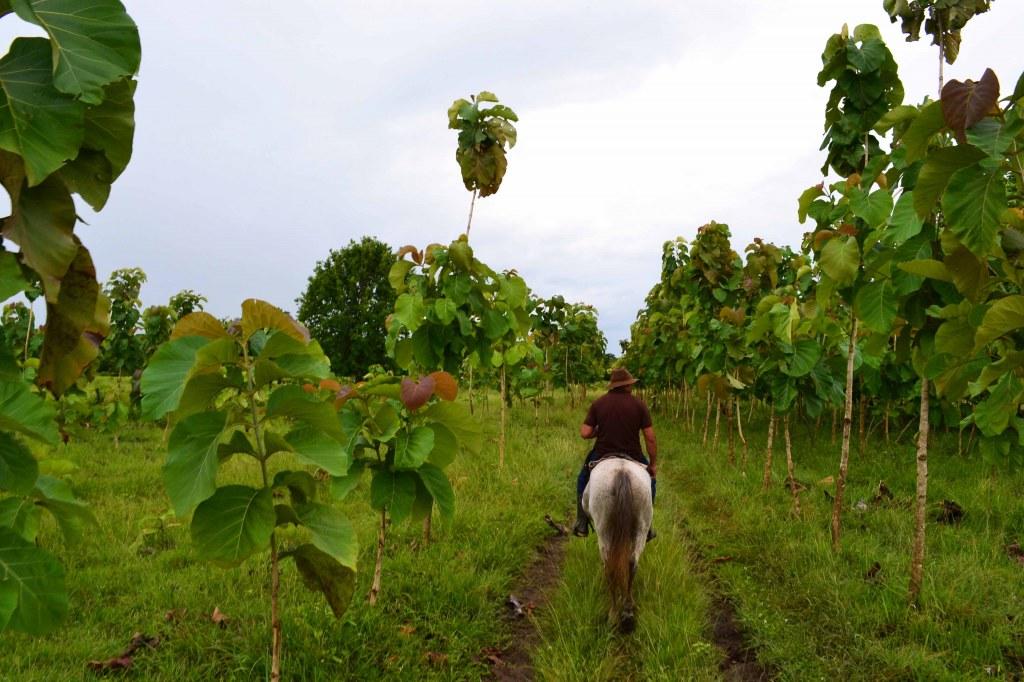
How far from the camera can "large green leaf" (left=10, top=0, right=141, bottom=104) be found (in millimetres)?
906

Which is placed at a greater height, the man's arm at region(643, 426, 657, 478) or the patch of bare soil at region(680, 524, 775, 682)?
the man's arm at region(643, 426, 657, 478)

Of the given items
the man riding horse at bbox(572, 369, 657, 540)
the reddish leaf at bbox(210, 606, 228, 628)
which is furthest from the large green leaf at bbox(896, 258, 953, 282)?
the reddish leaf at bbox(210, 606, 228, 628)

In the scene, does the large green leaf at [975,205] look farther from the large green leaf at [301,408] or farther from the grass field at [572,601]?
the grass field at [572,601]

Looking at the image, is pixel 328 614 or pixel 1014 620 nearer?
pixel 328 614

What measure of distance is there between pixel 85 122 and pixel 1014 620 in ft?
19.5

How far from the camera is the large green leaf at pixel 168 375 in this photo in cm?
194

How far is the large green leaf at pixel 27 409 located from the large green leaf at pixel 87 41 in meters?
0.58

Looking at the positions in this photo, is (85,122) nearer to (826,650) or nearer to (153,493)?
(826,650)

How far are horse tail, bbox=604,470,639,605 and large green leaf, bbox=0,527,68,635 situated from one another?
4.09 m

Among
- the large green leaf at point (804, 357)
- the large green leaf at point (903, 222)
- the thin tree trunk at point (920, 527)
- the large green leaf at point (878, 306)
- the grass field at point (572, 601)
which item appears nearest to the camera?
the large green leaf at point (903, 222)

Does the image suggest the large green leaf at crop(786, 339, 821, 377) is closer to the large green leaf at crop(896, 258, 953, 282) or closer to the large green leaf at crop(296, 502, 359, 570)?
the large green leaf at crop(896, 258, 953, 282)

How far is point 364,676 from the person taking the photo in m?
3.61

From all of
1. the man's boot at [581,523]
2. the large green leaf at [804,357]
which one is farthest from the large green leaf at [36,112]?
the large green leaf at [804,357]

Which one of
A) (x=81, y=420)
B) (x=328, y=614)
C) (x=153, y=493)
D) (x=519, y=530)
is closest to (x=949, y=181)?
(x=328, y=614)
